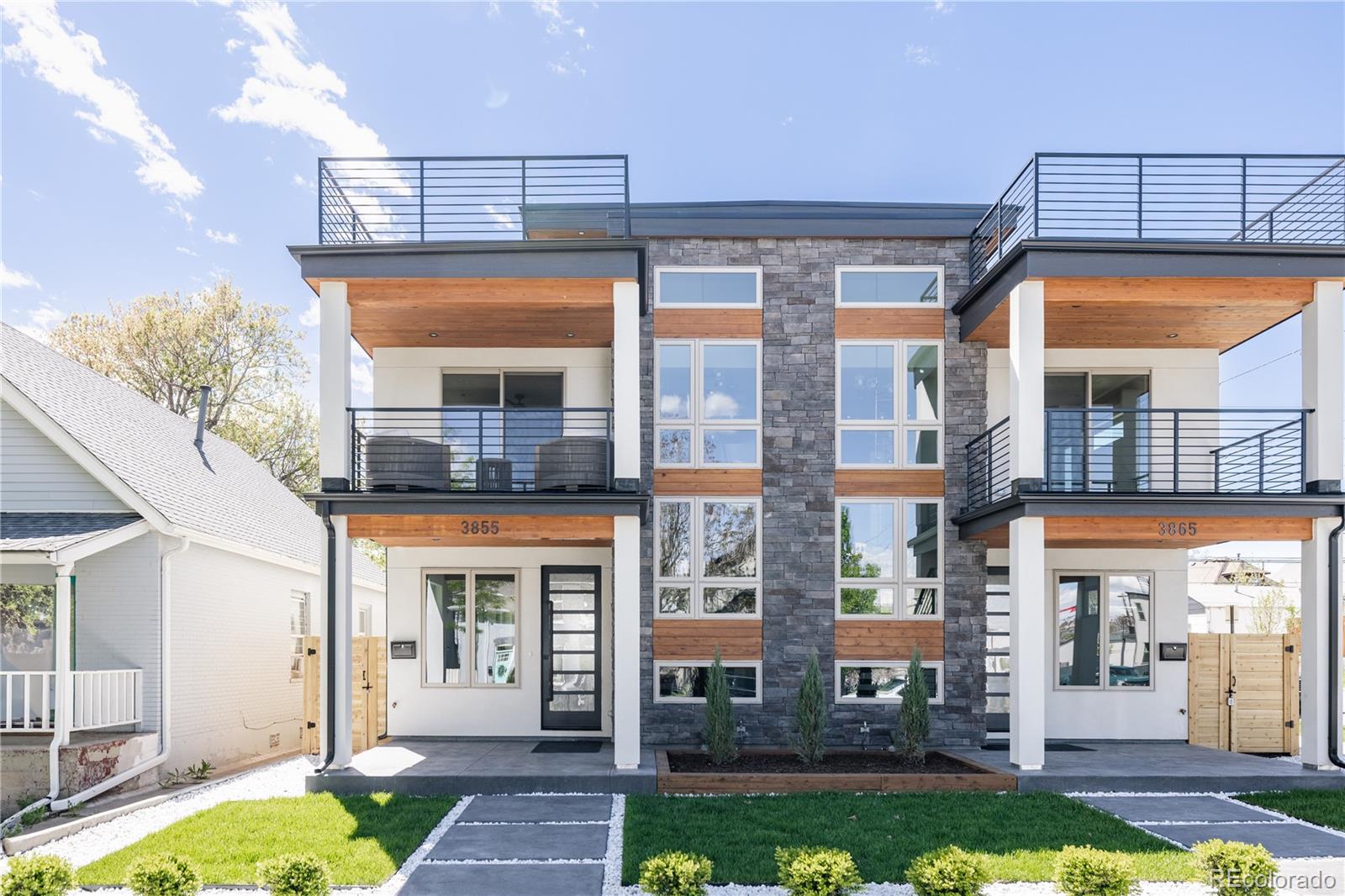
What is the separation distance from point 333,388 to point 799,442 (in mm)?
6275

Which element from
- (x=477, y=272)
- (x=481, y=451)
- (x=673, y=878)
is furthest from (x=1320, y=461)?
(x=477, y=272)

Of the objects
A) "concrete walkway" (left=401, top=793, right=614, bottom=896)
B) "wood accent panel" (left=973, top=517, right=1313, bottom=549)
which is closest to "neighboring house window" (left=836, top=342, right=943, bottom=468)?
"wood accent panel" (left=973, top=517, right=1313, bottom=549)

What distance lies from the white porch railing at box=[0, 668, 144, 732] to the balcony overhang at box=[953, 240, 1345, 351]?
38.9ft

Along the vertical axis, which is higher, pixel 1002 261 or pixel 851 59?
pixel 851 59

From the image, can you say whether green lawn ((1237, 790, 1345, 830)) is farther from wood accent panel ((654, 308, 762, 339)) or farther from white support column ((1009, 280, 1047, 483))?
wood accent panel ((654, 308, 762, 339))

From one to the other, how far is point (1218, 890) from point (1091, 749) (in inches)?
245

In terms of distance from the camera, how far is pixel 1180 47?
13.9 meters

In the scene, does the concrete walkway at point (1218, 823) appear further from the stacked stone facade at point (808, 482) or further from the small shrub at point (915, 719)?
the stacked stone facade at point (808, 482)

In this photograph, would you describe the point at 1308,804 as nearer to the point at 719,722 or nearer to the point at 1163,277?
the point at 1163,277

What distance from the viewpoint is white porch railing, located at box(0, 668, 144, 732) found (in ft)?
31.1

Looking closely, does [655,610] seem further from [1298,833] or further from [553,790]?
[1298,833]

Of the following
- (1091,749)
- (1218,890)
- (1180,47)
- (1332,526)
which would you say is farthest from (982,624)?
(1180,47)

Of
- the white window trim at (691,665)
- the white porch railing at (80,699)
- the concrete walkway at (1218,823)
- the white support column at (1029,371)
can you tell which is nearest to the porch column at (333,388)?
the white porch railing at (80,699)

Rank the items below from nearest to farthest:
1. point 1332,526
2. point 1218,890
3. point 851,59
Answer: point 1218,890, point 1332,526, point 851,59
